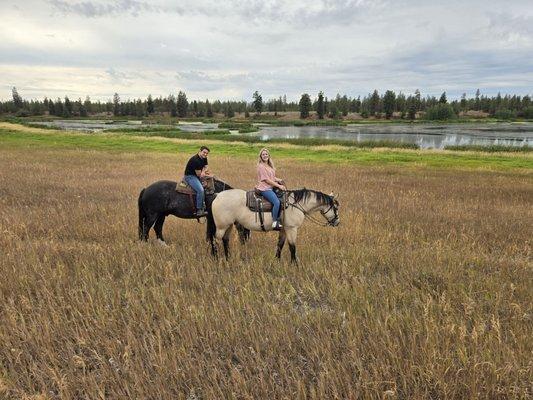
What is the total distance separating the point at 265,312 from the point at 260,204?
2776mm

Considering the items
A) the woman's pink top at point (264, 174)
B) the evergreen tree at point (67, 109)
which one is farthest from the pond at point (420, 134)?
the evergreen tree at point (67, 109)

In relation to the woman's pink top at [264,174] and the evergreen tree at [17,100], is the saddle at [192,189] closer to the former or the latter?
the woman's pink top at [264,174]

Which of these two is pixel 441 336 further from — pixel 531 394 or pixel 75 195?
pixel 75 195

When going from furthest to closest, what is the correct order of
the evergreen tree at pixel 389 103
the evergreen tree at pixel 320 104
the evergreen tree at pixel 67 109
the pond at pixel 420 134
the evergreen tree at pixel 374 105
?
the evergreen tree at pixel 374 105
the evergreen tree at pixel 67 109
the evergreen tree at pixel 389 103
the evergreen tree at pixel 320 104
the pond at pixel 420 134

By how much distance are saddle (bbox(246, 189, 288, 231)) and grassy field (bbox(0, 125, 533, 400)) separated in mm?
936

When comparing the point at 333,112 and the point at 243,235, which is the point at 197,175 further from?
the point at 333,112

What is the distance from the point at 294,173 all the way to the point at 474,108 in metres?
196

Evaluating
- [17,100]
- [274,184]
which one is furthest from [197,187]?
[17,100]

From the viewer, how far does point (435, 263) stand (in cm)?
671

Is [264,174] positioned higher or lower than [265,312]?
higher

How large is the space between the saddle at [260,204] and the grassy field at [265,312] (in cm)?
94

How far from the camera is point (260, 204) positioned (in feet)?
22.4

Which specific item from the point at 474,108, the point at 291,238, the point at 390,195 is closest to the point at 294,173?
the point at 390,195

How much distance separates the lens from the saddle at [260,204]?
6.86 m
